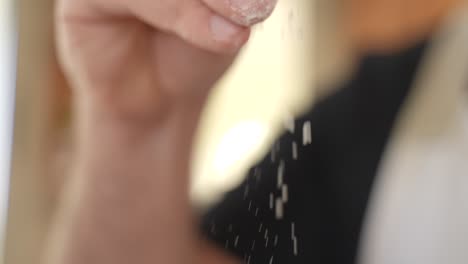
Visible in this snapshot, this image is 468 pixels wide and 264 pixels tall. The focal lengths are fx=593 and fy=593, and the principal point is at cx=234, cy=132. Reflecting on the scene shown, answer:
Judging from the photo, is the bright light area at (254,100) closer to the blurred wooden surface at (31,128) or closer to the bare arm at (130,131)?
the bare arm at (130,131)

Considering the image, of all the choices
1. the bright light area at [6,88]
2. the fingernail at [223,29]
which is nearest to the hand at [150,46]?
the fingernail at [223,29]

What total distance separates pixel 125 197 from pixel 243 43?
15cm

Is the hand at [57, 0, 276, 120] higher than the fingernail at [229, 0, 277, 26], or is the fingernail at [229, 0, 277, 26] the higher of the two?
the hand at [57, 0, 276, 120]

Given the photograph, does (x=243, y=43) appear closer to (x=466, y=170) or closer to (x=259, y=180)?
(x=259, y=180)

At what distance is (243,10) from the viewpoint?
148 mm

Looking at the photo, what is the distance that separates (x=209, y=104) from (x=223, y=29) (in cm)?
11

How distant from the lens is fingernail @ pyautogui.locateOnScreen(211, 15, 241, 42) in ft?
0.48

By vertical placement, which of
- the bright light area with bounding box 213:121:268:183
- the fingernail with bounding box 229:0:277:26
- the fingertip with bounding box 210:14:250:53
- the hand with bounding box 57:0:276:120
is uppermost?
the bright light area with bounding box 213:121:268:183

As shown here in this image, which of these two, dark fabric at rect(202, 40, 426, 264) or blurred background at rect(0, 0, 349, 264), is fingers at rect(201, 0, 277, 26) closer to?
blurred background at rect(0, 0, 349, 264)

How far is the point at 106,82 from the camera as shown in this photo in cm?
24

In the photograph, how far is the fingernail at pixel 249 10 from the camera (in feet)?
0.48

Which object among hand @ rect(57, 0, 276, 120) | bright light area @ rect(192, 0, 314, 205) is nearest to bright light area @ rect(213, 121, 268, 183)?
bright light area @ rect(192, 0, 314, 205)

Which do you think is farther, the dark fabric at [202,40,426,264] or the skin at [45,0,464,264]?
the dark fabric at [202,40,426,264]

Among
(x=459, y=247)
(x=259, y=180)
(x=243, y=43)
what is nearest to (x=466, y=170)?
(x=459, y=247)
